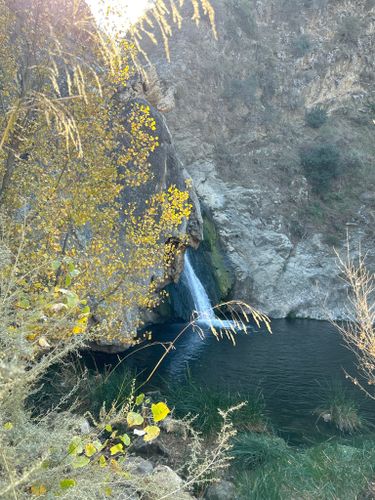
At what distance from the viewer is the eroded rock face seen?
3059 cm

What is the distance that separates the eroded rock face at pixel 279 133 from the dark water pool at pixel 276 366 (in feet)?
17.8

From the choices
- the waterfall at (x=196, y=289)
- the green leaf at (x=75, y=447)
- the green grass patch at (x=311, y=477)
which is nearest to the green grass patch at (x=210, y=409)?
the green grass patch at (x=311, y=477)

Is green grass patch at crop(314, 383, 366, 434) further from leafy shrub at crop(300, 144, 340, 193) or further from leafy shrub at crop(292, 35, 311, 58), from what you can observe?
leafy shrub at crop(292, 35, 311, 58)

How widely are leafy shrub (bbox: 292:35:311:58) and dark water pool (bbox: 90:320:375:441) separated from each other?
2627 centimetres

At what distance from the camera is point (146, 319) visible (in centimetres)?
2542

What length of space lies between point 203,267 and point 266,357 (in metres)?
11.1

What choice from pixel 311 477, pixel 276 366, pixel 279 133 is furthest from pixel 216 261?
pixel 311 477

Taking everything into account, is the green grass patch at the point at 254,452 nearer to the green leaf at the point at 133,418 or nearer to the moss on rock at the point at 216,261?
the green leaf at the point at 133,418

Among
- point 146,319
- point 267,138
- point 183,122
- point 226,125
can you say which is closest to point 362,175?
point 267,138

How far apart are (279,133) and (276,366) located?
24.1 meters

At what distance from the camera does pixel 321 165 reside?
3456 centimetres

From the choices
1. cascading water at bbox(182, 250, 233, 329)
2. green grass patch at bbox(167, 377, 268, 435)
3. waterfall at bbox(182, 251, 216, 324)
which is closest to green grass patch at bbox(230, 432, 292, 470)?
green grass patch at bbox(167, 377, 268, 435)

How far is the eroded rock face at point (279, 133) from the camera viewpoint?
30.6 metres

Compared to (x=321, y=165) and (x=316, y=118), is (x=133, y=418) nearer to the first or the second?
(x=321, y=165)
